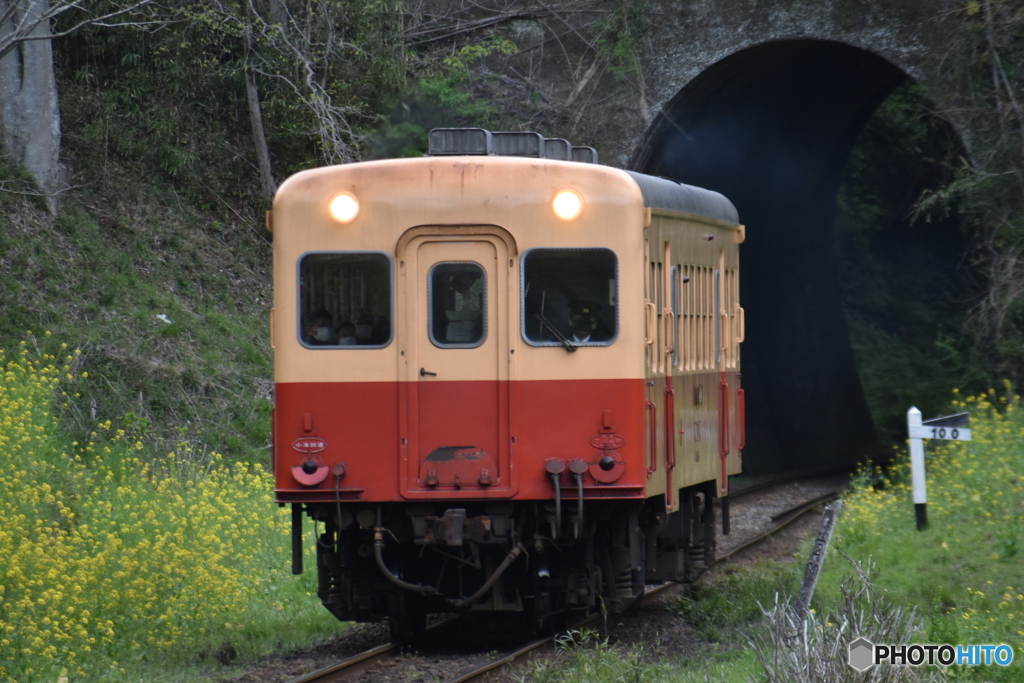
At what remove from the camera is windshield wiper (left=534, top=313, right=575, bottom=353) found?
771 centimetres

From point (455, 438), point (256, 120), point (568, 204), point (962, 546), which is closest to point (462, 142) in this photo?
point (568, 204)

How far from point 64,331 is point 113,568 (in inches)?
240

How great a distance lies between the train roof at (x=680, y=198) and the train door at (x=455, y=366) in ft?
3.46

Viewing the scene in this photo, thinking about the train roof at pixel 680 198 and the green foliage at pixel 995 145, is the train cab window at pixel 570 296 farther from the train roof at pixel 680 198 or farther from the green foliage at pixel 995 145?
the green foliage at pixel 995 145

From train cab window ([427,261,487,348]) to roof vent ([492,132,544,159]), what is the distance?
1.17 meters

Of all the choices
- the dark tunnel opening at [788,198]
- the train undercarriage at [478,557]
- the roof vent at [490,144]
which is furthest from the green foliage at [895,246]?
the train undercarriage at [478,557]

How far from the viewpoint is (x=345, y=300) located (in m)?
7.83

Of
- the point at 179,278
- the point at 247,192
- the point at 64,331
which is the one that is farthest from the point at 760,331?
the point at 64,331

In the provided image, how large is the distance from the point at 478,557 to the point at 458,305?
1.59 metres

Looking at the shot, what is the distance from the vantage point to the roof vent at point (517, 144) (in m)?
8.55

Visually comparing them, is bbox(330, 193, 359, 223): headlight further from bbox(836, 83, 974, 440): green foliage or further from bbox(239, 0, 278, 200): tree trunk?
bbox(836, 83, 974, 440): green foliage

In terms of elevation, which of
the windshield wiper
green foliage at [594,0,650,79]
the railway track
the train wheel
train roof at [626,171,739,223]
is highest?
green foliage at [594,0,650,79]

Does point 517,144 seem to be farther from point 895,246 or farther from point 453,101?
point 895,246

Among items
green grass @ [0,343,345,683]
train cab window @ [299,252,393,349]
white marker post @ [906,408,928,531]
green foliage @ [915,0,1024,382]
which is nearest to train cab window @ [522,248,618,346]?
train cab window @ [299,252,393,349]
